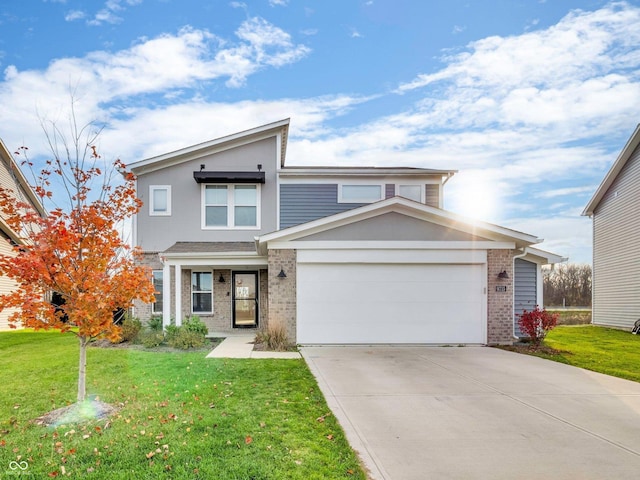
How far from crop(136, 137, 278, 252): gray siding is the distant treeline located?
34.0 meters

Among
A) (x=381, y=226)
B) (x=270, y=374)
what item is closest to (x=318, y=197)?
(x=381, y=226)

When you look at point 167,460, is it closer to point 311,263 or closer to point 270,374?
point 270,374

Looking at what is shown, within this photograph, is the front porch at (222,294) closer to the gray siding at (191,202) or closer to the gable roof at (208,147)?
the gray siding at (191,202)

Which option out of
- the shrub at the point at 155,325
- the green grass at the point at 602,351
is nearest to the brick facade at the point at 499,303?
the green grass at the point at 602,351

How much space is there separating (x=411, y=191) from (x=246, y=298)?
23.4ft

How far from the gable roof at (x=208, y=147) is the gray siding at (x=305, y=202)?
2058 millimetres

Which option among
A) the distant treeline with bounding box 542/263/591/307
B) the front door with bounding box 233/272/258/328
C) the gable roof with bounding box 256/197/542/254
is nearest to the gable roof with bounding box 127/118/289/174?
the front door with bounding box 233/272/258/328

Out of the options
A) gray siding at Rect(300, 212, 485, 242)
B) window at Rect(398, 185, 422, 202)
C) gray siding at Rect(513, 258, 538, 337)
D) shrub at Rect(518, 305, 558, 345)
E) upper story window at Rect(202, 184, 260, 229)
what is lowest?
shrub at Rect(518, 305, 558, 345)

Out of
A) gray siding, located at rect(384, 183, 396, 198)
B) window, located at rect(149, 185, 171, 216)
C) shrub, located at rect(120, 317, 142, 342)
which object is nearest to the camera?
shrub, located at rect(120, 317, 142, 342)

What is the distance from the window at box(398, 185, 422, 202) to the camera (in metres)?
15.4

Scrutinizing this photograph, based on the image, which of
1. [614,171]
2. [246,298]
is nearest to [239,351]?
[246,298]

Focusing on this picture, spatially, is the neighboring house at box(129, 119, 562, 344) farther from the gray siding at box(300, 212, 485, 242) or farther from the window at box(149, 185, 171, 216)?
the window at box(149, 185, 171, 216)

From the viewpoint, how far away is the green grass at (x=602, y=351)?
9.01m

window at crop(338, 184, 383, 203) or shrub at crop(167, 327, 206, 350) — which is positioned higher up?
window at crop(338, 184, 383, 203)
